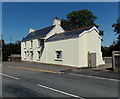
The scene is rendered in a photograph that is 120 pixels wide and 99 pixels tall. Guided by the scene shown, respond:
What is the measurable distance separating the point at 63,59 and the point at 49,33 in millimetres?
7183

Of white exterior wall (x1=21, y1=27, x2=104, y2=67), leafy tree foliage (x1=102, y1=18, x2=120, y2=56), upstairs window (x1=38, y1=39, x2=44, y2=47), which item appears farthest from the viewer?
leafy tree foliage (x1=102, y1=18, x2=120, y2=56)

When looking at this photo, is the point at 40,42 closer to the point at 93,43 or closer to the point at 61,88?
the point at 93,43

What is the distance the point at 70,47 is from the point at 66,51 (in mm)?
994

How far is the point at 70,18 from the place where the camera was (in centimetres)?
4838

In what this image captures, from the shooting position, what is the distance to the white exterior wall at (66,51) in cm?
1917

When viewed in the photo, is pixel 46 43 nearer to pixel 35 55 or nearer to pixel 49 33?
pixel 49 33

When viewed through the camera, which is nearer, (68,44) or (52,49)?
(68,44)

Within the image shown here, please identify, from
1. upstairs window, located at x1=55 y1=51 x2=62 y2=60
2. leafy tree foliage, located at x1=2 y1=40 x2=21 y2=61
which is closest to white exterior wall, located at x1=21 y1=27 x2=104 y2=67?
upstairs window, located at x1=55 y1=51 x2=62 y2=60

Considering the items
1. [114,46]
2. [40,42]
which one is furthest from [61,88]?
[114,46]

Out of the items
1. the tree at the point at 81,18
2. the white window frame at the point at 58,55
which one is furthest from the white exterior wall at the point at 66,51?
the tree at the point at 81,18

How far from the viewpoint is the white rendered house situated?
754 inches

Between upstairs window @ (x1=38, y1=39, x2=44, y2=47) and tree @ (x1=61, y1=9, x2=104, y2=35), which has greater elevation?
A: tree @ (x1=61, y1=9, x2=104, y2=35)

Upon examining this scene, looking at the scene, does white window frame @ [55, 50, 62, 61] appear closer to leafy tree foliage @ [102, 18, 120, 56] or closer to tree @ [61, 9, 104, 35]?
leafy tree foliage @ [102, 18, 120, 56]

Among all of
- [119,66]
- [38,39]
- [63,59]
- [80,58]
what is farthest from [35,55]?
[119,66]
